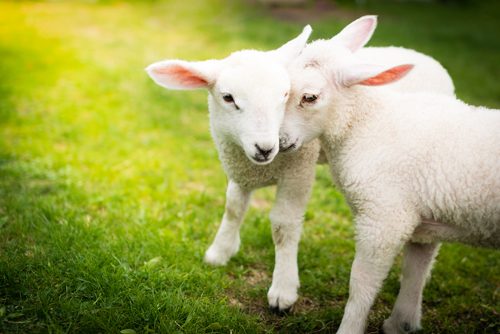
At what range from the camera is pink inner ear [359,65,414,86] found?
239 centimetres

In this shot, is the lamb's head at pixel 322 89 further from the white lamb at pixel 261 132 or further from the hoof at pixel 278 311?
the hoof at pixel 278 311

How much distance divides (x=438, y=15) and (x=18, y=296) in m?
18.7

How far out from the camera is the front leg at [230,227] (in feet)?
10.6

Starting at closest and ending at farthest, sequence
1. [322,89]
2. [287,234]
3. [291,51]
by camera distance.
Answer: [322,89] → [291,51] → [287,234]

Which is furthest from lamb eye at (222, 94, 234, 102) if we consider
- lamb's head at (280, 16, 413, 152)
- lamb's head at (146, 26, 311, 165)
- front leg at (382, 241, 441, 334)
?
front leg at (382, 241, 441, 334)

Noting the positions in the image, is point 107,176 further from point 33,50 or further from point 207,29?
point 207,29

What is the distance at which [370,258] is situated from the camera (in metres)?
2.43

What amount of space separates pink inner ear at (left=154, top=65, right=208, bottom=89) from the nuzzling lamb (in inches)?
24.6

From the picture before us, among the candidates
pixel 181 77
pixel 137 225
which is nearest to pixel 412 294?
pixel 181 77

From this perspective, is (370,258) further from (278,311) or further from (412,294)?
(278,311)

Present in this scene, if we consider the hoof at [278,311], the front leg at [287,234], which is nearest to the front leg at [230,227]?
the front leg at [287,234]

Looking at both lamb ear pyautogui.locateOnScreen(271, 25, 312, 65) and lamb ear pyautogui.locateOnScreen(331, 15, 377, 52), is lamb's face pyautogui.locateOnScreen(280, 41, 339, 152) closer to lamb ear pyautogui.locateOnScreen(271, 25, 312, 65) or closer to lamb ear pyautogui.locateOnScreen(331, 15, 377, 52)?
lamb ear pyautogui.locateOnScreen(271, 25, 312, 65)

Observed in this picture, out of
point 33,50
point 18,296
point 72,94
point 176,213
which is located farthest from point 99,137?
point 33,50

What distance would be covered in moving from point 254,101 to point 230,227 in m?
1.35
